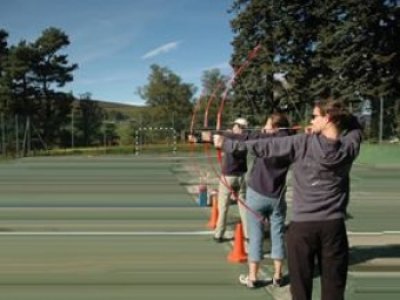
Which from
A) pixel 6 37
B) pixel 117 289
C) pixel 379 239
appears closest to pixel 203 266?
pixel 117 289

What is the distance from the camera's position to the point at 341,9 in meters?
56.2

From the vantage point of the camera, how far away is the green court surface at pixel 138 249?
786 cm

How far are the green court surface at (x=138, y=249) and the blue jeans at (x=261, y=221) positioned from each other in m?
0.40

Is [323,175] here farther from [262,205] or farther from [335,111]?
[262,205]

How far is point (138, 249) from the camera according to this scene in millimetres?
10398

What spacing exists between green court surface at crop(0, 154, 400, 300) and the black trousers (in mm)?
2208

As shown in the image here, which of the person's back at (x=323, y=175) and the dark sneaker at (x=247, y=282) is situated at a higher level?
the person's back at (x=323, y=175)

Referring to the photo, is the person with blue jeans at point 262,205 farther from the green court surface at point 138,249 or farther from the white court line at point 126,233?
the white court line at point 126,233

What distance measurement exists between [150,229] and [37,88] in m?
55.9

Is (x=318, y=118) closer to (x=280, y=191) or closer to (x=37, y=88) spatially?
(x=280, y=191)

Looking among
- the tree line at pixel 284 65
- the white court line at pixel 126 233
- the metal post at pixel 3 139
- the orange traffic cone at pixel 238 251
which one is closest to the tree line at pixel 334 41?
the tree line at pixel 284 65

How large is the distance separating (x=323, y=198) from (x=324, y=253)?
379mm

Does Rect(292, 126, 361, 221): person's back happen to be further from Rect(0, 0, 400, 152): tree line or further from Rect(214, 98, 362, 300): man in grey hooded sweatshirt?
Rect(0, 0, 400, 152): tree line

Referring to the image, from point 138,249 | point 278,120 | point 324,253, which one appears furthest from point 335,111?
point 138,249
